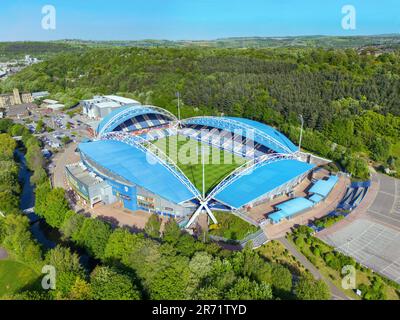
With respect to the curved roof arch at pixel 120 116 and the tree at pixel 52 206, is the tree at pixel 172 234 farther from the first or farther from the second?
the curved roof arch at pixel 120 116

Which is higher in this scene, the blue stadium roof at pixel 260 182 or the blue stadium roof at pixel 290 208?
the blue stadium roof at pixel 260 182

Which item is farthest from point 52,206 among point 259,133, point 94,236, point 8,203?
point 259,133

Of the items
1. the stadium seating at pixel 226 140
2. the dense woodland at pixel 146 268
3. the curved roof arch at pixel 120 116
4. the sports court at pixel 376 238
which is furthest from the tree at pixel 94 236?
the stadium seating at pixel 226 140

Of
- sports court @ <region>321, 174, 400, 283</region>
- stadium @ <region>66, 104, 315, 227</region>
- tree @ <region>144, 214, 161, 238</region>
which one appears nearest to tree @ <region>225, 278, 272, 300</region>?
tree @ <region>144, 214, 161, 238</region>

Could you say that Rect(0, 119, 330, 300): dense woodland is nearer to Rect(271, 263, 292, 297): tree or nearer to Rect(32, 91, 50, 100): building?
Rect(271, 263, 292, 297): tree

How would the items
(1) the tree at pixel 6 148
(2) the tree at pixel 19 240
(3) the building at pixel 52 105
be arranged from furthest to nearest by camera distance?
(3) the building at pixel 52 105 < (1) the tree at pixel 6 148 < (2) the tree at pixel 19 240

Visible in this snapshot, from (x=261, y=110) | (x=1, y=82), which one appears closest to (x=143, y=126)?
(x=261, y=110)

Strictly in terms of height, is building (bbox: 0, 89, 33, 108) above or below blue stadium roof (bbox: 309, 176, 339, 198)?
above

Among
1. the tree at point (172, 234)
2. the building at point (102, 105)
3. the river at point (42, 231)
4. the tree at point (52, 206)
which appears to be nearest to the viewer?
the tree at point (172, 234)
